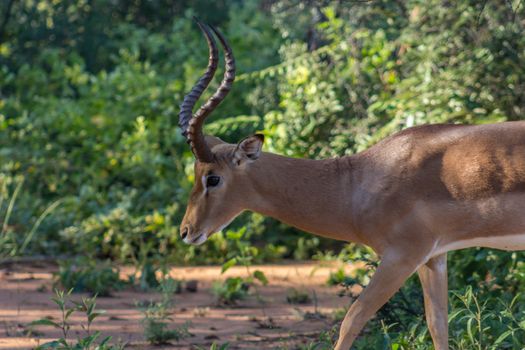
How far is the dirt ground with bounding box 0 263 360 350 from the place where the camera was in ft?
21.4

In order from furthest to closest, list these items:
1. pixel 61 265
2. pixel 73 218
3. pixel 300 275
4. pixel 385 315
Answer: pixel 73 218, pixel 300 275, pixel 61 265, pixel 385 315

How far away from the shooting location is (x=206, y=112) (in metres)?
5.49

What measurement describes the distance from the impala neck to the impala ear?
0.07 metres

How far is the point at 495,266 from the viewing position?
263 inches

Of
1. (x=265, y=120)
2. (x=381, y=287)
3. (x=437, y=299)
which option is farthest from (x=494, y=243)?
(x=265, y=120)

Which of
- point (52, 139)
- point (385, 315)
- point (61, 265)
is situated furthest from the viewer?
point (52, 139)

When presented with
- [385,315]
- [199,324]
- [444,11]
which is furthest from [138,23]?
[385,315]

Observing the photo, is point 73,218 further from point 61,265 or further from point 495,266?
point 495,266

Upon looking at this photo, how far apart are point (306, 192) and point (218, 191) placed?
0.50m

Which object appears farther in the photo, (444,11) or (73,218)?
(73,218)

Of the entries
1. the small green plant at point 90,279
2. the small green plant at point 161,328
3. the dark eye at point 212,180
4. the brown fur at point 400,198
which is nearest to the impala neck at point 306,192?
the brown fur at point 400,198

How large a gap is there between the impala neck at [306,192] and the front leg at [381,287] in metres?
0.37

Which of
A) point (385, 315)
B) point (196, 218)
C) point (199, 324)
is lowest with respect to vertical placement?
point (199, 324)

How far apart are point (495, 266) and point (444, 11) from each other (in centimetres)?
308
